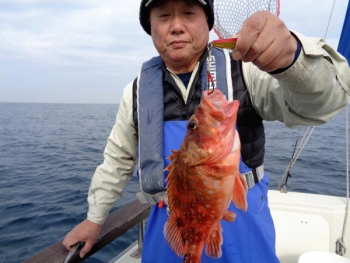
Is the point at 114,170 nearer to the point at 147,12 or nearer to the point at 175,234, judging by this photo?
the point at 175,234

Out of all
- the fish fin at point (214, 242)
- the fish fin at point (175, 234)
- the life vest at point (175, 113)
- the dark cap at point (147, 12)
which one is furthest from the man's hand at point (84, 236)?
the dark cap at point (147, 12)

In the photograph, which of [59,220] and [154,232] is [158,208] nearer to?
[154,232]

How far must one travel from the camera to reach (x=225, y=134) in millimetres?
1670

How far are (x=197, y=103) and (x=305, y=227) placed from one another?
8.67ft

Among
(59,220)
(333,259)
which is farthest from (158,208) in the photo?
(59,220)

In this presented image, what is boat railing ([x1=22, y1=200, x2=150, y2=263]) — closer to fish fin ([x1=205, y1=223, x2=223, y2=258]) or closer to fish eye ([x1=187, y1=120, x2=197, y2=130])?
fish fin ([x1=205, y1=223, x2=223, y2=258])

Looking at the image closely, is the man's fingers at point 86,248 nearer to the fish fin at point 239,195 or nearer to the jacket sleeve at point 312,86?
the fish fin at point 239,195

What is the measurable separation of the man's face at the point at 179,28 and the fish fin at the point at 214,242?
130 cm

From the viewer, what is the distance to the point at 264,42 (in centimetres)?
126

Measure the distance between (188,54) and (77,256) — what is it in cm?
203

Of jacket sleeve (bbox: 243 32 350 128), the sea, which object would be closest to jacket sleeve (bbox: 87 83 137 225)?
jacket sleeve (bbox: 243 32 350 128)

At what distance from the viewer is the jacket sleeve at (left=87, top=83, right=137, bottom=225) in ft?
9.07

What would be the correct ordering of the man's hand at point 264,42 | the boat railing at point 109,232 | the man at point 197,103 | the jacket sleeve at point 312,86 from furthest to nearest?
the boat railing at point 109,232
the man at point 197,103
the jacket sleeve at point 312,86
the man's hand at point 264,42

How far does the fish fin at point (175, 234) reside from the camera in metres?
1.90
